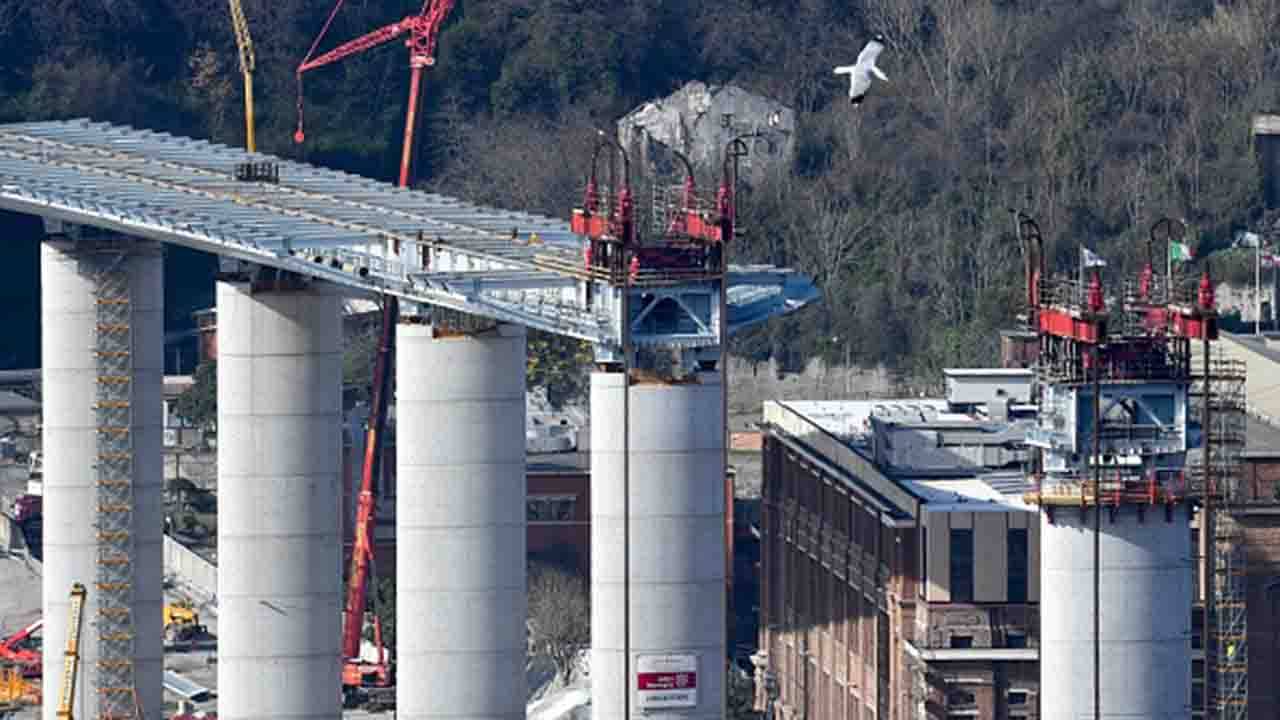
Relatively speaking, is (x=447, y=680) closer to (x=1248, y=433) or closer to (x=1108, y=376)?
(x=1108, y=376)

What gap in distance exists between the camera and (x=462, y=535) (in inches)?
5950

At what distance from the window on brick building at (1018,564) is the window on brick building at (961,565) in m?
1.42

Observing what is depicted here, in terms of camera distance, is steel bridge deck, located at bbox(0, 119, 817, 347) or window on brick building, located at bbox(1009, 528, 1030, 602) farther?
window on brick building, located at bbox(1009, 528, 1030, 602)

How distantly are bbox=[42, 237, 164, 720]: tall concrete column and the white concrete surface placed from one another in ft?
122

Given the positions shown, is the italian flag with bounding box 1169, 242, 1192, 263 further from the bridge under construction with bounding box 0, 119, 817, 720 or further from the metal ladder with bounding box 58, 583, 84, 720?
the metal ladder with bounding box 58, 583, 84, 720

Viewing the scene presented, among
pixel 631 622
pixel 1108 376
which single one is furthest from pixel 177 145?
pixel 1108 376

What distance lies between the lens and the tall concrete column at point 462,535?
150875 millimetres

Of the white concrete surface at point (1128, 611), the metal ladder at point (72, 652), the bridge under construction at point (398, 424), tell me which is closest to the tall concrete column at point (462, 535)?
the bridge under construction at point (398, 424)

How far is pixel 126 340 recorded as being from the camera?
164 metres

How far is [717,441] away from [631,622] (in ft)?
16.8

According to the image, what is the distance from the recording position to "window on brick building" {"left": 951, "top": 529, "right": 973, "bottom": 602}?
17025cm

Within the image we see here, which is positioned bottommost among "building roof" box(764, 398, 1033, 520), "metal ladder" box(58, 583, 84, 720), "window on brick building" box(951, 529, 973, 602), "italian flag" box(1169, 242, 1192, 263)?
"metal ladder" box(58, 583, 84, 720)

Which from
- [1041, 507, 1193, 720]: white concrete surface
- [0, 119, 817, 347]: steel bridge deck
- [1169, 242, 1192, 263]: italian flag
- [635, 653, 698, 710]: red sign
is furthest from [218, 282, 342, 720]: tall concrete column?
[1041, 507, 1193, 720]: white concrete surface

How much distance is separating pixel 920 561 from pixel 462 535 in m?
24.7
